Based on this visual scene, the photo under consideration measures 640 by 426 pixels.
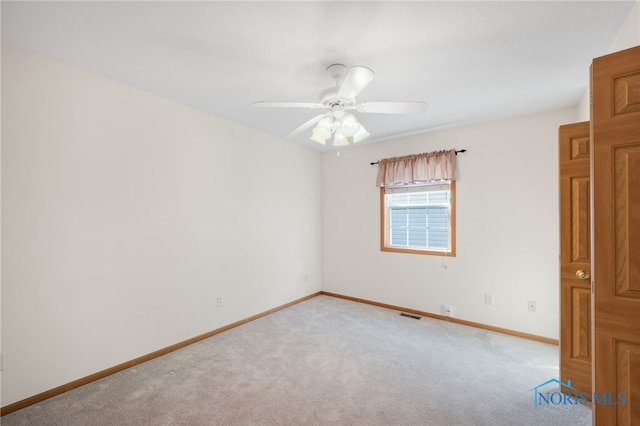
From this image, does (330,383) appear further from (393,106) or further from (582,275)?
(393,106)

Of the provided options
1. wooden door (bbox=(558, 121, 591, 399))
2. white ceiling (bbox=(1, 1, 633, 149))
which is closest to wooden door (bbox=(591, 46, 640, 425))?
white ceiling (bbox=(1, 1, 633, 149))

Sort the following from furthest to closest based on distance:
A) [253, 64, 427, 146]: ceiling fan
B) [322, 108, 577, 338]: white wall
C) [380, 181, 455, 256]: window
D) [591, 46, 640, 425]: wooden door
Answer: [380, 181, 455, 256]: window → [322, 108, 577, 338]: white wall → [253, 64, 427, 146]: ceiling fan → [591, 46, 640, 425]: wooden door

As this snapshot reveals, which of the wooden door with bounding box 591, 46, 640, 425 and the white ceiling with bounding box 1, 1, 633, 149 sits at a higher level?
the white ceiling with bounding box 1, 1, 633, 149

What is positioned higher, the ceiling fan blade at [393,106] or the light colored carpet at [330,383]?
the ceiling fan blade at [393,106]

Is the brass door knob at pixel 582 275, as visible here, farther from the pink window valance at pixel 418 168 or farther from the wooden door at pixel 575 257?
the pink window valance at pixel 418 168

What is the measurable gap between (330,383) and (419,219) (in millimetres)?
2523

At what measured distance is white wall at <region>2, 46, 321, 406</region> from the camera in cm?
205

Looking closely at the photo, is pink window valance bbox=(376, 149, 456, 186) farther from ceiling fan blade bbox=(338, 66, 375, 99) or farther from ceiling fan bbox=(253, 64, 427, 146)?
ceiling fan blade bbox=(338, 66, 375, 99)

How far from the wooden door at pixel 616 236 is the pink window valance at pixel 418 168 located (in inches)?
92.4

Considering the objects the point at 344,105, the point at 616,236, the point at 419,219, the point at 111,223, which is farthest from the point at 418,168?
the point at 111,223

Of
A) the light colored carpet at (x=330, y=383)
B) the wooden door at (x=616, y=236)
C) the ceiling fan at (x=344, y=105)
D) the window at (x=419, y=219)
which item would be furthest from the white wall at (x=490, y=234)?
the wooden door at (x=616, y=236)

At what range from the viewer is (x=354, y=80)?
1.75 meters

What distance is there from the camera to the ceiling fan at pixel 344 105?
5.83 ft

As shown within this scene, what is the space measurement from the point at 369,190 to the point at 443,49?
8.51 feet
